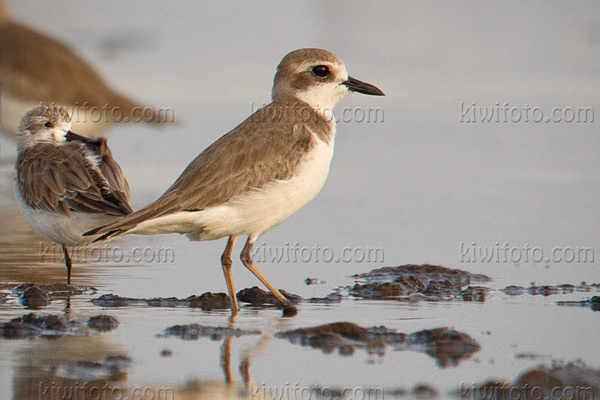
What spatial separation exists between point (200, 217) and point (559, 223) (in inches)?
159

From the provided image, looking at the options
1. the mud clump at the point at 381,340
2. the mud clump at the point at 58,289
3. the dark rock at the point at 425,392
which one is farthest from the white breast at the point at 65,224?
the dark rock at the point at 425,392

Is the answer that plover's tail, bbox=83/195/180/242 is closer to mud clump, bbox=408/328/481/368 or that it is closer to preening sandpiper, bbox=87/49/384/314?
preening sandpiper, bbox=87/49/384/314

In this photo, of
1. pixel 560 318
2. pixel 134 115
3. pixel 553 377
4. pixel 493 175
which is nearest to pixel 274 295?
pixel 560 318

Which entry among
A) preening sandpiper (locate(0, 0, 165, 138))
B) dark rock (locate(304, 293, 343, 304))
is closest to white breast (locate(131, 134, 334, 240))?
dark rock (locate(304, 293, 343, 304))

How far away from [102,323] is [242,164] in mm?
1389

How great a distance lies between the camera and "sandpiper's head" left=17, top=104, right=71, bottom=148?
26.2ft

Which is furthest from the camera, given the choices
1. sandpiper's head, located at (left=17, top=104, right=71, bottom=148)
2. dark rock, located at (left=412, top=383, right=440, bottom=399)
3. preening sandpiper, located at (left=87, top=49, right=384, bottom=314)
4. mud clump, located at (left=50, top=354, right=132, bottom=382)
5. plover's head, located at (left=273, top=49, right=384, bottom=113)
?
sandpiper's head, located at (left=17, top=104, right=71, bottom=148)

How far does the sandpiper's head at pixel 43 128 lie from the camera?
7980 millimetres

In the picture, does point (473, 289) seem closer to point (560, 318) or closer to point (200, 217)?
point (560, 318)

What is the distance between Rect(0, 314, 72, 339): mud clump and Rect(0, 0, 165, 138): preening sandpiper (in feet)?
23.0

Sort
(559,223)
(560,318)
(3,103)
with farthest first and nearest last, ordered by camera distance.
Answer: (3,103) → (559,223) → (560,318)

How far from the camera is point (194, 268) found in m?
7.86

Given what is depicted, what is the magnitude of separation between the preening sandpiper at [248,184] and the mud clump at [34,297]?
0.76 meters

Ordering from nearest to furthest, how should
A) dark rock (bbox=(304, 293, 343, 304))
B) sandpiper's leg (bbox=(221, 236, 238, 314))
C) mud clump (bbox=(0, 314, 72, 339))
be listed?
mud clump (bbox=(0, 314, 72, 339)) → sandpiper's leg (bbox=(221, 236, 238, 314)) → dark rock (bbox=(304, 293, 343, 304))
